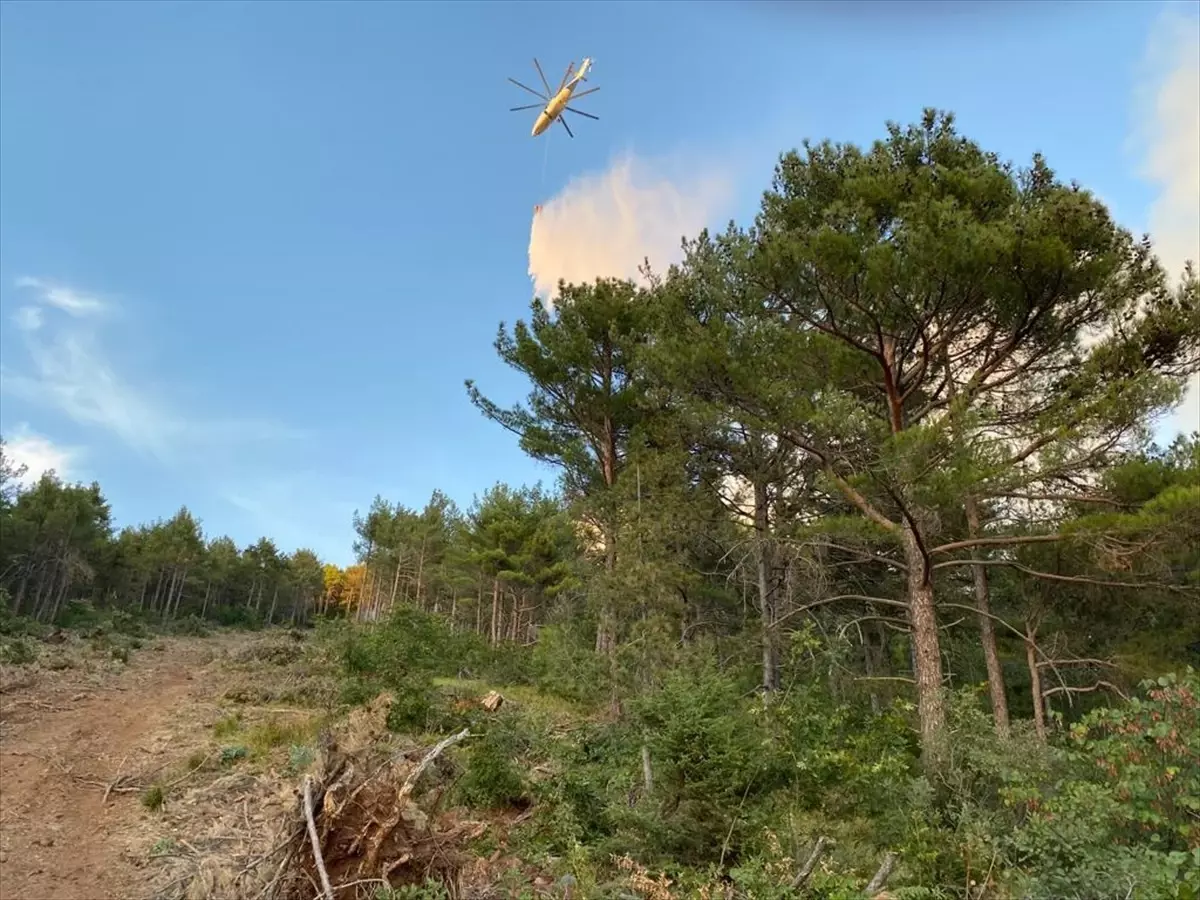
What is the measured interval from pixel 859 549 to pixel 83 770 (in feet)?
39.1

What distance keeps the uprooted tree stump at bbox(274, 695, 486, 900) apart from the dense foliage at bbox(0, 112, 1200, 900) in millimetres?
1172

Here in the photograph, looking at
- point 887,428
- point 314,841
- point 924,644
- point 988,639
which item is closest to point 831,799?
point 924,644

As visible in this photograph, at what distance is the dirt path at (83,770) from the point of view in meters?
6.26

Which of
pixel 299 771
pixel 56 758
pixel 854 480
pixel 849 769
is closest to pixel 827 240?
pixel 854 480

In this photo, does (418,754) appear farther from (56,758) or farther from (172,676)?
(172,676)

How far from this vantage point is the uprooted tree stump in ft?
15.1

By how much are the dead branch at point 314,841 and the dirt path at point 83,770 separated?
271 centimetres

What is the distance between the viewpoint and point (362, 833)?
4.78m

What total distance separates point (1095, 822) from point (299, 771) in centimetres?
794

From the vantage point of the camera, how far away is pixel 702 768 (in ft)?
21.2

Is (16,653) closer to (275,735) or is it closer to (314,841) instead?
(275,735)

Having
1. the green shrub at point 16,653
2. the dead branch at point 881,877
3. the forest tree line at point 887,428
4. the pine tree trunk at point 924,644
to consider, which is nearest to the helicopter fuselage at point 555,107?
the forest tree line at point 887,428

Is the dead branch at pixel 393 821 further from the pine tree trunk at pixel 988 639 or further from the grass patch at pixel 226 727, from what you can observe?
the pine tree trunk at pixel 988 639

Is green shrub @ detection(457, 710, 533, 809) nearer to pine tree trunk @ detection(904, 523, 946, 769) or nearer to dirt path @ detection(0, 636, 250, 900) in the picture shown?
dirt path @ detection(0, 636, 250, 900)
